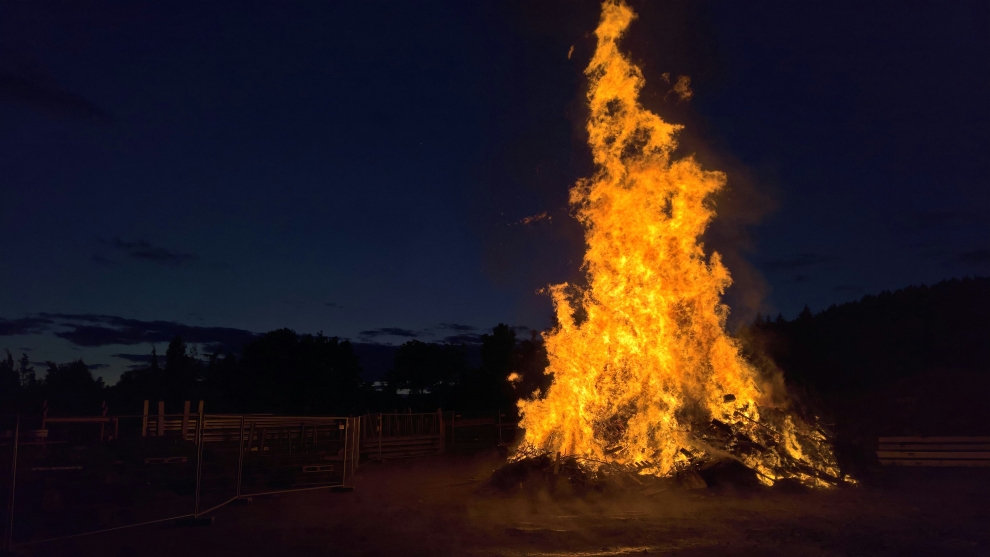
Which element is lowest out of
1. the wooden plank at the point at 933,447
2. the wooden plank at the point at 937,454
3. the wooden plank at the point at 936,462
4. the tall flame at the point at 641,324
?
the wooden plank at the point at 936,462

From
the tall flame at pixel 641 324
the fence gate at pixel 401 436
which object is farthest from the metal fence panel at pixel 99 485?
the tall flame at pixel 641 324

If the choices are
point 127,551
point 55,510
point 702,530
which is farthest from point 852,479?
point 55,510

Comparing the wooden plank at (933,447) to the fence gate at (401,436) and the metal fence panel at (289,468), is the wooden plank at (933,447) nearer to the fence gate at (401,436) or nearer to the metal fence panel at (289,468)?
the fence gate at (401,436)

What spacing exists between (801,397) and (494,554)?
14.9 metres

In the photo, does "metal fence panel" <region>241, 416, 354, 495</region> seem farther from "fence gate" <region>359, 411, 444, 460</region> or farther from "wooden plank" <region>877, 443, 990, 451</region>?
"wooden plank" <region>877, 443, 990, 451</region>

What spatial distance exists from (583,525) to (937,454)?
15612 millimetres

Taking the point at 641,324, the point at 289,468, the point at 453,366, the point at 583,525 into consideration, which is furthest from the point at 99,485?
the point at 453,366

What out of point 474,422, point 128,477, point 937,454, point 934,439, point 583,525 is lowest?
point 583,525

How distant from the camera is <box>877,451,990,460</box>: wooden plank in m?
20.1

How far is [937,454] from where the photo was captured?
20.7 metres

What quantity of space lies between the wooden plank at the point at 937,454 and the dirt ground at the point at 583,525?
437 cm

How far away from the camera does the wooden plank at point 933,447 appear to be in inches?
791

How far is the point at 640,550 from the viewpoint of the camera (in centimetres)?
963

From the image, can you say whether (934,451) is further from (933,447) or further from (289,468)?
(289,468)
